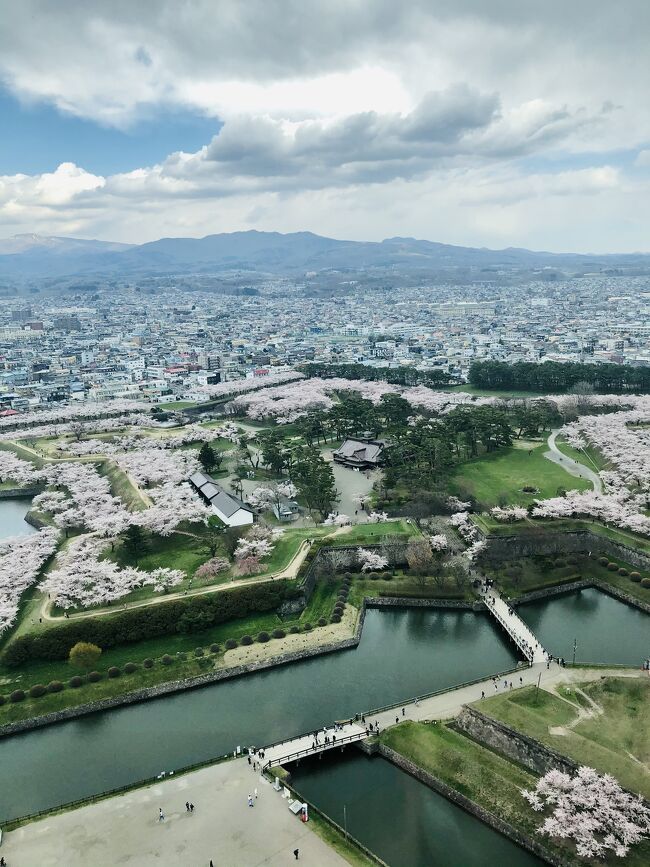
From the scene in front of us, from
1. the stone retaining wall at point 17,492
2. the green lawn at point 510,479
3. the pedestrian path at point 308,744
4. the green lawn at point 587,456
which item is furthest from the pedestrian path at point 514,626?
the stone retaining wall at point 17,492

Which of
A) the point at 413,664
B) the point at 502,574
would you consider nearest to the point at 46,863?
the point at 413,664

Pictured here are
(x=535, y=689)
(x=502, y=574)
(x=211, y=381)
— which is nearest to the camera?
(x=535, y=689)

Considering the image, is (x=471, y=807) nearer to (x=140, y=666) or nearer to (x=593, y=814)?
(x=593, y=814)

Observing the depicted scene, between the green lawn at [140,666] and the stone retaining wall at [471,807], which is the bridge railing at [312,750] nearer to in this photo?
the stone retaining wall at [471,807]

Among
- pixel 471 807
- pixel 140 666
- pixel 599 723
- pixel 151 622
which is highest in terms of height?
pixel 599 723

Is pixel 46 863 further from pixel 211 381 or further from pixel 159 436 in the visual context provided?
pixel 211 381

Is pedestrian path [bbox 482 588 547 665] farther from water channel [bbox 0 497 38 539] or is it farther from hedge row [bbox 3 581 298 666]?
water channel [bbox 0 497 38 539]

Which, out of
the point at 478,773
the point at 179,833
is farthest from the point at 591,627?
the point at 179,833
